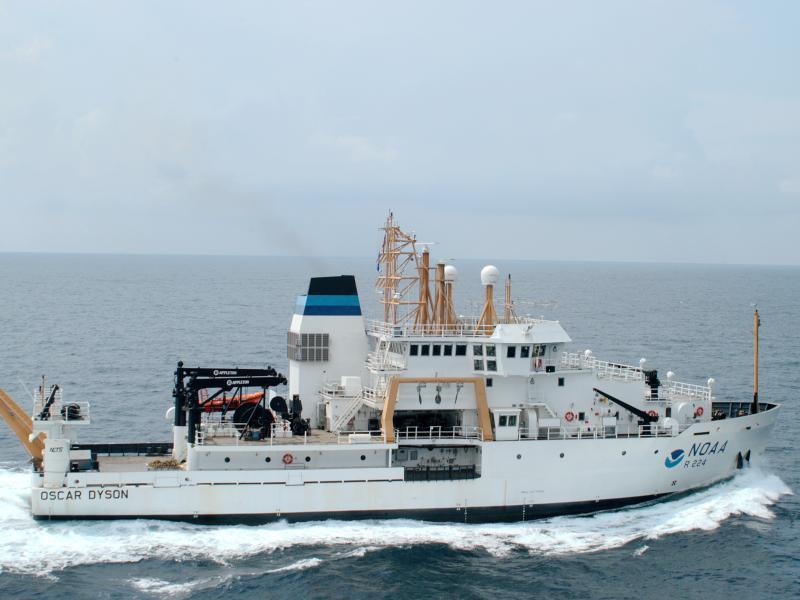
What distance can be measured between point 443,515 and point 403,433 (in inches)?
Result: 119

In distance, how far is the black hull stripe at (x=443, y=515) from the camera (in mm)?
28781

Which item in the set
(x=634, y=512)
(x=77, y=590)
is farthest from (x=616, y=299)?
(x=77, y=590)

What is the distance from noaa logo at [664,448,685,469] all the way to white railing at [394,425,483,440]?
6696 millimetres

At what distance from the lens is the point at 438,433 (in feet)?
101

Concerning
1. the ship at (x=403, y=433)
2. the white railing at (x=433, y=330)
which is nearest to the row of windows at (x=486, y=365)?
the ship at (x=403, y=433)

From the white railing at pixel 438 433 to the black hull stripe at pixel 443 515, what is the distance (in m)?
2.36

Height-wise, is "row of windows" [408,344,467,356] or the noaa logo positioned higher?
"row of windows" [408,344,467,356]

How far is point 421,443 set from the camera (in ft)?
98.3

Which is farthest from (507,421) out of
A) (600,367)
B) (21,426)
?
(21,426)

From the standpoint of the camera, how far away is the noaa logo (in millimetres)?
31312

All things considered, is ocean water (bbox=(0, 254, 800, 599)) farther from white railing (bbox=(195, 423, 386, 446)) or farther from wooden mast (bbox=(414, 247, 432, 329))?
wooden mast (bbox=(414, 247, 432, 329))

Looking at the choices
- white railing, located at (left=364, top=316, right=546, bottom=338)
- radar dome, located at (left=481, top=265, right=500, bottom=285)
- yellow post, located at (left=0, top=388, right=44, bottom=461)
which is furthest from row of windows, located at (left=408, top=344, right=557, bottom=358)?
yellow post, located at (left=0, top=388, right=44, bottom=461)

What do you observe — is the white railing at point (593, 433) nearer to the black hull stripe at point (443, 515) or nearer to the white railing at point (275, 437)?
the black hull stripe at point (443, 515)

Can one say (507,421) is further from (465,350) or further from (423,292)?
(423,292)
